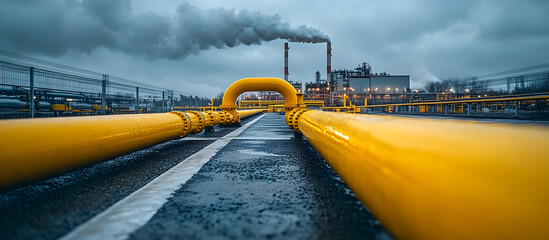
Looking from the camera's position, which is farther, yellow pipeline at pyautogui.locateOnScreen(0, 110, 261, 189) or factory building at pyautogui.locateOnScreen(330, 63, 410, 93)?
factory building at pyautogui.locateOnScreen(330, 63, 410, 93)

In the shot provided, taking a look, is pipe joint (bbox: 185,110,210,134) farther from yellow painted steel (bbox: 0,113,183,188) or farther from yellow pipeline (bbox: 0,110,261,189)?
yellow painted steel (bbox: 0,113,183,188)

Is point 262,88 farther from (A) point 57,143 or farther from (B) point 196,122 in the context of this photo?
(A) point 57,143

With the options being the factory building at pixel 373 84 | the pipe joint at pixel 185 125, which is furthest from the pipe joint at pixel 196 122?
the factory building at pixel 373 84

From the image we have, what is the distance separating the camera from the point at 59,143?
1.80m

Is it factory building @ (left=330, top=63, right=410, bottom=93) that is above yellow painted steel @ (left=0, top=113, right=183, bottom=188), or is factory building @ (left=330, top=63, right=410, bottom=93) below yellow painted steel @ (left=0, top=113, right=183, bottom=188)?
above

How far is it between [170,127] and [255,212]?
2647mm

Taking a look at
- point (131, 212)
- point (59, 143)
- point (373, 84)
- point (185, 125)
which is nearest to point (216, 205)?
point (131, 212)

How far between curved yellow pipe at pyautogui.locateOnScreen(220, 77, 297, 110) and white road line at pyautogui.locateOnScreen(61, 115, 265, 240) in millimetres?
4196

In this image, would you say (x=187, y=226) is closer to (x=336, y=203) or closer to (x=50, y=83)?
(x=336, y=203)

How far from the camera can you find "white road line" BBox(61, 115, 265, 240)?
1.22m

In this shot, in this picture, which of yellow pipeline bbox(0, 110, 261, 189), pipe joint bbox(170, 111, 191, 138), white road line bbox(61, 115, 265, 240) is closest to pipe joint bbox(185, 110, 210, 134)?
pipe joint bbox(170, 111, 191, 138)

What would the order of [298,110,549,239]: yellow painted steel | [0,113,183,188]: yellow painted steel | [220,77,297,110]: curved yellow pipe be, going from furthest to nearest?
[220,77,297,110]: curved yellow pipe
[0,113,183,188]: yellow painted steel
[298,110,549,239]: yellow painted steel

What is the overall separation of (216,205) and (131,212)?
0.50 metres

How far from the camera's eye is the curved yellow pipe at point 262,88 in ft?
20.4
